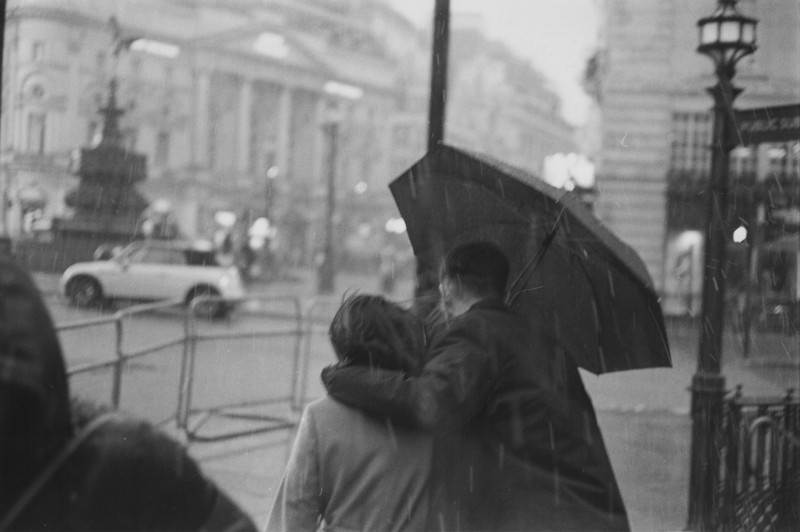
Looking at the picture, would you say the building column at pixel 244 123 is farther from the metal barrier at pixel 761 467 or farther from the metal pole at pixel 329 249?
the metal barrier at pixel 761 467

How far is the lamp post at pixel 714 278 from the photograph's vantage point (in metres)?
5.48

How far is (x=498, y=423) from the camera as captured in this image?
2.76 metres

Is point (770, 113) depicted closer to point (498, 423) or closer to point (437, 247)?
point (437, 247)

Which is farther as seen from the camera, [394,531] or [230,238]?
[230,238]

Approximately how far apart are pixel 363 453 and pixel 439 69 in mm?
1860

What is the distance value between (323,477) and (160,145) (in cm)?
7076

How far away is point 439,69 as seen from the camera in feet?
12.9

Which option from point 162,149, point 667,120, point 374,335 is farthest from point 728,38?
point 162,149

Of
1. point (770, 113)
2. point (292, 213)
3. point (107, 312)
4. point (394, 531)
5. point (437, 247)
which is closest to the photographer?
point (394, 531)

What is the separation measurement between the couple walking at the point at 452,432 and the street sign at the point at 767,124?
314 centimetres

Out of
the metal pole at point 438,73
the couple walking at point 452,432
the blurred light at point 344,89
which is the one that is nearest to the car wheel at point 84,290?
the metal pole at point 438,73

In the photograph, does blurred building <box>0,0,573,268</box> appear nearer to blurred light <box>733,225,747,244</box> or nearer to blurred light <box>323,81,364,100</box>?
blurred light <box>323,81,364,100</box>

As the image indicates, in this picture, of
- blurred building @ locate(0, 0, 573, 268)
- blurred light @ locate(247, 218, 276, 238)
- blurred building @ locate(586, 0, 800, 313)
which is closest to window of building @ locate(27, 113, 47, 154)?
blurred light @ locate(247, 218, 276, 238)

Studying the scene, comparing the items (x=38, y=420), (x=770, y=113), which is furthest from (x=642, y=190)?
(x=38, y=420)
